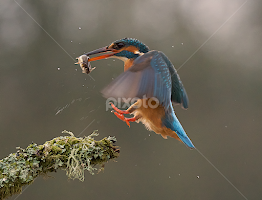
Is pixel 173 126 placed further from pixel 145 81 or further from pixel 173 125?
pixel 145 81

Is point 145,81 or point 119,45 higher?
point 119,45

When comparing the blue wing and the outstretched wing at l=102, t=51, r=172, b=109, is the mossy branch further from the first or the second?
the blue wing

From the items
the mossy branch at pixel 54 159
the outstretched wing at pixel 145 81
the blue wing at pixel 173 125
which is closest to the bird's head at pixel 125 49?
the outstretched wing at pixel 145 81

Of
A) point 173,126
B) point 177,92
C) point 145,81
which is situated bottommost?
point 173,126

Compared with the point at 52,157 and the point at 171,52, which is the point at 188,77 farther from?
the point at 52,157

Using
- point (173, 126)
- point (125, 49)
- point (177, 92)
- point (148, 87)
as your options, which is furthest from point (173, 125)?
point (125, 49)

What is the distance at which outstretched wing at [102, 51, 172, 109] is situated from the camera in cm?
116

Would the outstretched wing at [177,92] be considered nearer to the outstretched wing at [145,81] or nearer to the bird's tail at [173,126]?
the bird's tail at [173,126]

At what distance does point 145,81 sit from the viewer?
1281mm

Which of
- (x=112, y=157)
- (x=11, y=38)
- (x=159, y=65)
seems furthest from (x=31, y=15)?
(x=112, y=157)

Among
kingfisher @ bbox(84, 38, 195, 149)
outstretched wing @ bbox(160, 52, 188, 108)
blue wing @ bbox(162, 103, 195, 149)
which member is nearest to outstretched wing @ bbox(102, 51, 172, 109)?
kingfisher @ bbox(84, 38, 195, 149)

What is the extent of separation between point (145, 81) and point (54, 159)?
637 millimetres

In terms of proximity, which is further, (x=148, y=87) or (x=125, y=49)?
(x=125, y=49)

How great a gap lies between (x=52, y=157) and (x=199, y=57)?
211 centimetres
